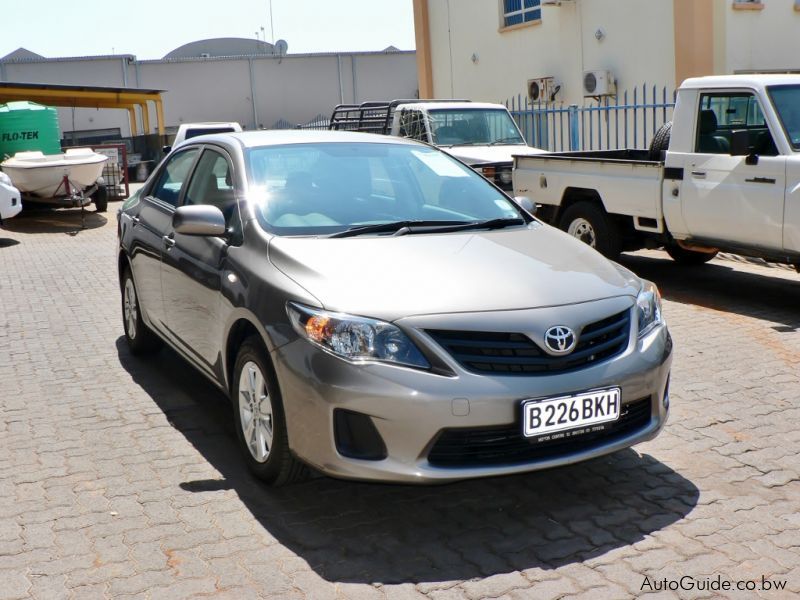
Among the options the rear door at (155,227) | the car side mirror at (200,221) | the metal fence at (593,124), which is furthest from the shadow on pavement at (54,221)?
the car side mirror at (200,221)

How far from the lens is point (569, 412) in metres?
3.93

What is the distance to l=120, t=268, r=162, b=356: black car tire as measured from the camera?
6.82 meters

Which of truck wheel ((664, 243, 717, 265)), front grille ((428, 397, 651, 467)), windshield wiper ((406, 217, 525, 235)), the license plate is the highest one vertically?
windshield wiper ((406, 217, 525, 235))

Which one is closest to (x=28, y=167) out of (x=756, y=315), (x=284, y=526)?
(x=756, y=315)

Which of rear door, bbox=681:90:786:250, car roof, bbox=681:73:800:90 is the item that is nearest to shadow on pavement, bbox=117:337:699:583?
rear door, bbox=681:90:786:250

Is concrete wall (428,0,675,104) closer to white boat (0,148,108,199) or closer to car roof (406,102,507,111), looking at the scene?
car roof (406,102,507,111)

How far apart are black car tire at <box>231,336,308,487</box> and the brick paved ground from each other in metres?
0.15

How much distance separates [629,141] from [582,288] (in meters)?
12.4

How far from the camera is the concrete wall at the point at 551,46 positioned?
16812 millimetres

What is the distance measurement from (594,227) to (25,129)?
45.5 ft

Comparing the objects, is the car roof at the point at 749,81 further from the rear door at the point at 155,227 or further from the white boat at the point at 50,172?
the white boat at the point at 50,172

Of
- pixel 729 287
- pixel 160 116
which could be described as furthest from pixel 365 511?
pixel 160 116

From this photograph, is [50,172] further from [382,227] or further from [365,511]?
[365,511]

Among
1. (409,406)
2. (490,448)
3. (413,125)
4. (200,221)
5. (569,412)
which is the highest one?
(413,125)
